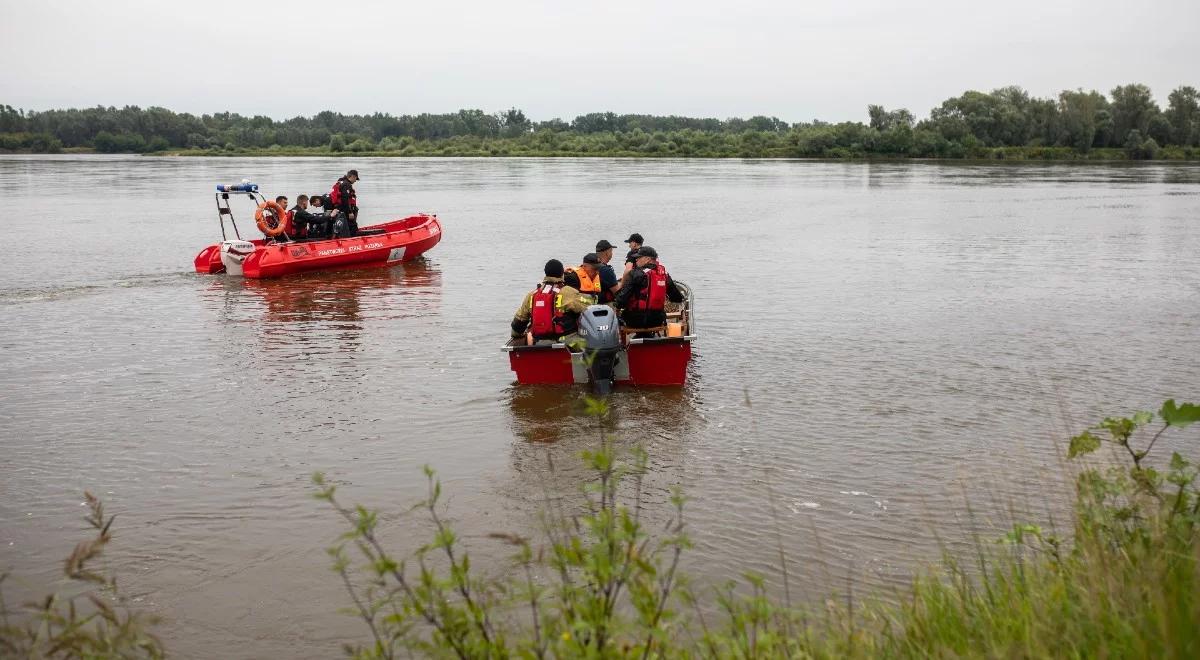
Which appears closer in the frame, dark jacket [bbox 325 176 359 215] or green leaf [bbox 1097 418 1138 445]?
green leaf [bbox 1097 418 1138 445]

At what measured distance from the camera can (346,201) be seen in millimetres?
19734

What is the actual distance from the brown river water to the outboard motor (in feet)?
1.30

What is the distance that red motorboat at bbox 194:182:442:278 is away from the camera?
18.8 metres

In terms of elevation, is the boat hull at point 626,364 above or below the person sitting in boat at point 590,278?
below

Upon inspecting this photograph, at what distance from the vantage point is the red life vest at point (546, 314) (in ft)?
A: 34.1

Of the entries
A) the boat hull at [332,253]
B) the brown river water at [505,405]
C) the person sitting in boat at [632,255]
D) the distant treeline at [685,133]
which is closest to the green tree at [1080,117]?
the distant treeline at [685,133]

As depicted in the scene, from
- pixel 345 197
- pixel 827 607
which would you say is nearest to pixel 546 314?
pixel 827 607

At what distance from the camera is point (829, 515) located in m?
7.21

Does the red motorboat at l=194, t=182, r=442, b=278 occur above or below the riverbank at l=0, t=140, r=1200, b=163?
below

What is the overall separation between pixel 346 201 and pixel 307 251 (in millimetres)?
1339

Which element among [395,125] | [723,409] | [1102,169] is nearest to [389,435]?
[723,409]

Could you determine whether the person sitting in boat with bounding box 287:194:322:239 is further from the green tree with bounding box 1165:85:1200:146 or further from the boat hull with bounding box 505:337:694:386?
the green tree with bounding box 1165:85:1200:146

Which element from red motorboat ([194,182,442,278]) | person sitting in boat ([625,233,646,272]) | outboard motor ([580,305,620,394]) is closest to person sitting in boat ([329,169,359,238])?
red motorboat ([194,182,442,278])

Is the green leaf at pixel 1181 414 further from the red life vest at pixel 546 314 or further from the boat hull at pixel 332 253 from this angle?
the boat hull at pixel 332 253
